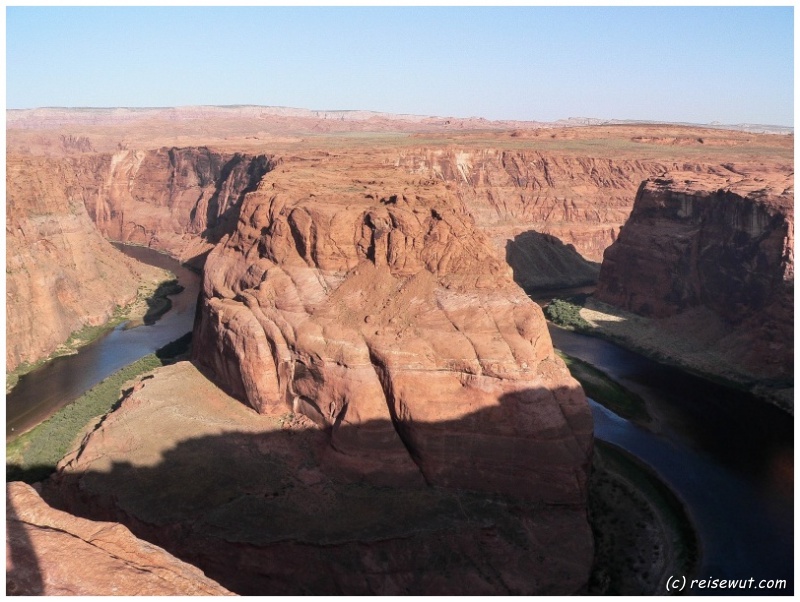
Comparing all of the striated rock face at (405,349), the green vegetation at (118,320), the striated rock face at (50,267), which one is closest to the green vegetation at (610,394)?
the striated rock face at (405,349)

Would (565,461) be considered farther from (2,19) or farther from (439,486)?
(2,19)

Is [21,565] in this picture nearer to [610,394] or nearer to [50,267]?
[610,394]

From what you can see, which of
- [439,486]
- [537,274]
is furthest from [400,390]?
[537,274]

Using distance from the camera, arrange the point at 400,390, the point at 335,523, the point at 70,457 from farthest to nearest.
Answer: the point at 70,457, the point at 400,390, the point at 335,523

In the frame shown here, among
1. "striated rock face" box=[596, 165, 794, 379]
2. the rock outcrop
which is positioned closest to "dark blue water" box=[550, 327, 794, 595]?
"striated rock face" box=[596, 165, 794, 379]

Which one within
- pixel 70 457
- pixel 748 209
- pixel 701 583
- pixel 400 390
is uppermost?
pixel 748 209

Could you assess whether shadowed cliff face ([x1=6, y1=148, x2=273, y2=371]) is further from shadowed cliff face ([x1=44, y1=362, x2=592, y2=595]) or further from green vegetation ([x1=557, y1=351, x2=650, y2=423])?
green vegetation ([x1=557, y1=351, x2=650, y2=423])
